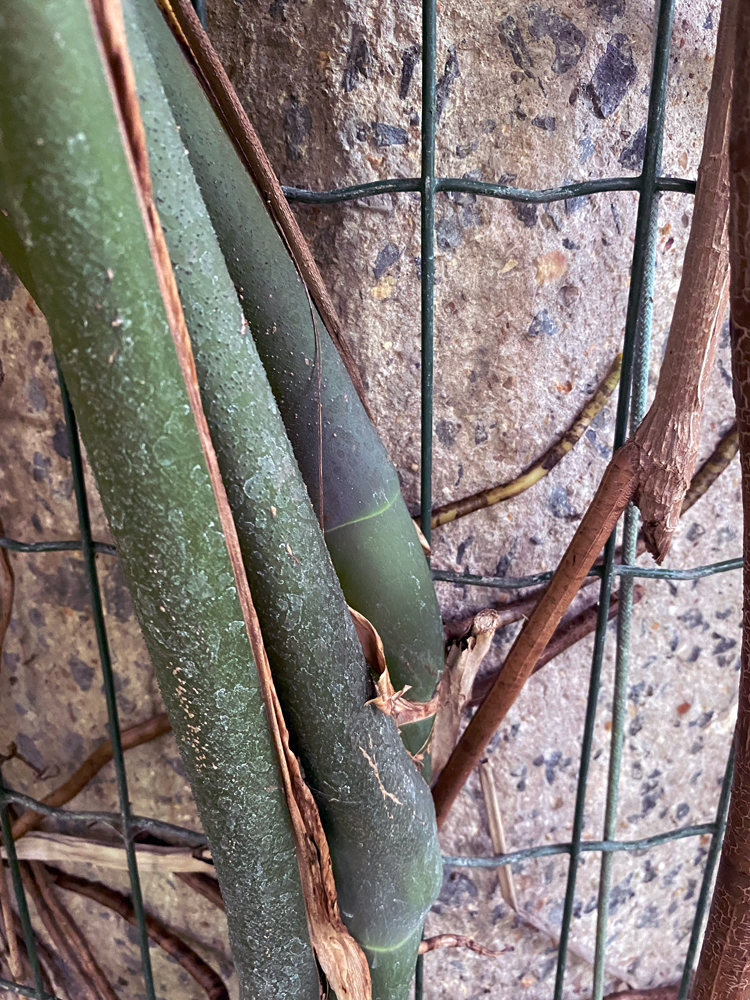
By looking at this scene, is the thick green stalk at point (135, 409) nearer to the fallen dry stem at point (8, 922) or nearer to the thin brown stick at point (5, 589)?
the thin brown stick at point (5, 589)

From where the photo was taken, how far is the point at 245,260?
1.40 ft

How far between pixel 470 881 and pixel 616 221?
0.63m

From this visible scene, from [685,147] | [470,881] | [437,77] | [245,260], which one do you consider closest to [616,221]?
[685,147]

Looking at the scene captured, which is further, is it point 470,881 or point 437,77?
point 470,881

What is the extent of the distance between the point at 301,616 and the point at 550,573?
0.30m

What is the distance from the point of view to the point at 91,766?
756mm

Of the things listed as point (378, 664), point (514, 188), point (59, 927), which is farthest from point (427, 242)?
point (59, 927)

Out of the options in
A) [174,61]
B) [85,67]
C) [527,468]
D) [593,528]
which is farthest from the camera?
[527,468]

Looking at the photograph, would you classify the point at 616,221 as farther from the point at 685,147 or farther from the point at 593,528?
the point at 593,528

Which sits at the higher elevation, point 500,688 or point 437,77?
point 437,77

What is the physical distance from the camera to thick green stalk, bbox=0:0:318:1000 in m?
0.26

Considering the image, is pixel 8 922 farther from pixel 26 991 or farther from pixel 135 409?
pixel 135 409

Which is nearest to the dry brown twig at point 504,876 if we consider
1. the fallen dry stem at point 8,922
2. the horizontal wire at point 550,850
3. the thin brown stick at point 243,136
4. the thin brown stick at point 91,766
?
the horizontal wire at point 550,850

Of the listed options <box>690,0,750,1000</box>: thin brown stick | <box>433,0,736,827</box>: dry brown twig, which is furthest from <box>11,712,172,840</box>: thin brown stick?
<box>690,0,750,1000</box>: thin brown stick
